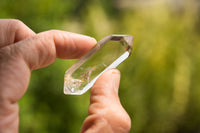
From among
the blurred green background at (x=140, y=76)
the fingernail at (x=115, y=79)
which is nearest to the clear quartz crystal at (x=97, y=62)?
the fingernail at (x=115, y=79)

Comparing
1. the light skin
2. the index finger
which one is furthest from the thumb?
the index finger

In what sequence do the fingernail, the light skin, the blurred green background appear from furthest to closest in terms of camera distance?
the blurred green background, the fingernail, the light skin

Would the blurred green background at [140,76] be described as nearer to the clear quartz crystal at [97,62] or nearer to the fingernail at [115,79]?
the clear quartz crystal at [97,62]

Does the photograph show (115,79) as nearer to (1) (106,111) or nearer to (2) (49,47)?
(1) (106,111)

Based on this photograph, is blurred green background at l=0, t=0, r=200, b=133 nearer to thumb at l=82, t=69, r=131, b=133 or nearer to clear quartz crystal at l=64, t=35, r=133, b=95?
clear quartz crystal at l=64, t=35, r=133, b=95

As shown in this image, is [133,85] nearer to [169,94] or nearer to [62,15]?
[169,94]
